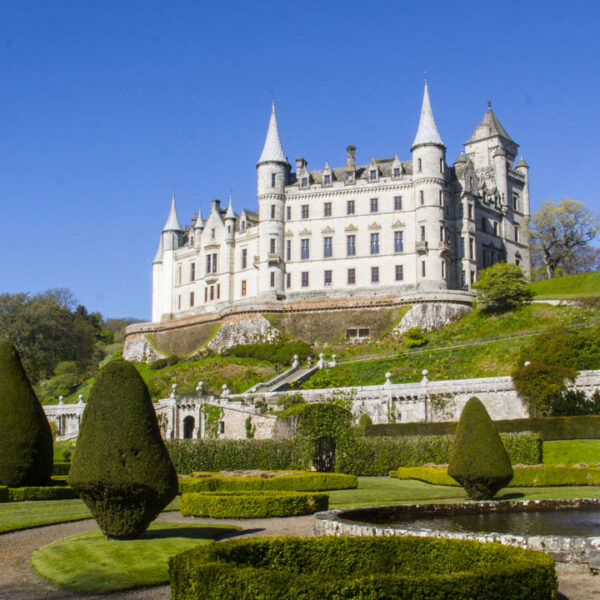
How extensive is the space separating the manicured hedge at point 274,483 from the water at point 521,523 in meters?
8.79

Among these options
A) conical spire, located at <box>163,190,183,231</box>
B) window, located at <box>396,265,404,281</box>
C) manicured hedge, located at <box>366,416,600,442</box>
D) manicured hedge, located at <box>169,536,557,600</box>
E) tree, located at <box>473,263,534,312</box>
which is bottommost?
manicured hedge, located at <box>169,536,557,600</box>

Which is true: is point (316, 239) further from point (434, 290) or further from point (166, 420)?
point (166, 420)

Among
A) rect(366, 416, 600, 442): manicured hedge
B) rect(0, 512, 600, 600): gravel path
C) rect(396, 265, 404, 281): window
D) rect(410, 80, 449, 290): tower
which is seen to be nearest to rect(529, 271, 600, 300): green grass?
rect(410, 80, 449, 290): tower

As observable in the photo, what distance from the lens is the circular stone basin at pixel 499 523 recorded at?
12.2 metres

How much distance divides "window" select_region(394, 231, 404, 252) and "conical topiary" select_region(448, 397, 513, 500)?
150ft

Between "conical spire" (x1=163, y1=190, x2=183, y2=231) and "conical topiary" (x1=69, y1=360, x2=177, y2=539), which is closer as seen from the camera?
"conical topiary" (x1=69, y1=360, x2=177, y2=539)

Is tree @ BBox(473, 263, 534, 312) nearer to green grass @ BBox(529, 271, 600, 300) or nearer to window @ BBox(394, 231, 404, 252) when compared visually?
green grass @ BBox(529, 271, 600, 300)

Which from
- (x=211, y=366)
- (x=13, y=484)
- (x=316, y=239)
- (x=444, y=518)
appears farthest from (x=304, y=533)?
(x=316, y=239)

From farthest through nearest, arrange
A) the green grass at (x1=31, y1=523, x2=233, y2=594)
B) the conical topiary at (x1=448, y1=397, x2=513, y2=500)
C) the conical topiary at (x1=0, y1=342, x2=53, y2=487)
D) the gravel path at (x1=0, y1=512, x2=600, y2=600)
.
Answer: the conical topiary at (x1=0, y1=342, x2=53, y2=487), the conical topiary at (x1=448, y1=397, x2=513, y2=500), the green grass at (x1=31, y1=523, x2=233, y2=594), the gravel path at (x1=0, y1=512, x2=600, y2=600)

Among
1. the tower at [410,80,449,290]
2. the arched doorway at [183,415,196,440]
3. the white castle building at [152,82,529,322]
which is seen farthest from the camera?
the white castle building at [152,82,529,322]

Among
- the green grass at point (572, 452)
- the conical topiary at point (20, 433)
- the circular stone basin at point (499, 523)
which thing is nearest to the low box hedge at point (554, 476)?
the green grass at point (572, 452)

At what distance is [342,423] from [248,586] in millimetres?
25612

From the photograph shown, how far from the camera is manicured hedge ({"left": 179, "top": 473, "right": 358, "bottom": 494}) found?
24.0 m

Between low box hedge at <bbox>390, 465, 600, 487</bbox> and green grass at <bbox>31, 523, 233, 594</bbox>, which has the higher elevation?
low box hedge at <bbox>390, 465, 600, 487</bbox>
